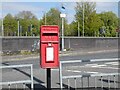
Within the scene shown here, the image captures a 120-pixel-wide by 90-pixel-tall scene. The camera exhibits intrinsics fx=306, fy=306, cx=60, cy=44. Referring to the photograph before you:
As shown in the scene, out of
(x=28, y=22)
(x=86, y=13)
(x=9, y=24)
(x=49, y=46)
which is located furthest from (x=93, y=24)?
A: (x=49, y=46)

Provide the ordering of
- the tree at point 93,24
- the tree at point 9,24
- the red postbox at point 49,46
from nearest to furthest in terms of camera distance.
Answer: the red postbox at point 49,46 → the tree at point 93,24 → the tree at point 9,24

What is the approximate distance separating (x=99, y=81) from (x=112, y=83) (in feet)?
1.79

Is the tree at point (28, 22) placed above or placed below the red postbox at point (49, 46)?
above

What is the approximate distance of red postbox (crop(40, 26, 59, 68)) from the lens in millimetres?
7457

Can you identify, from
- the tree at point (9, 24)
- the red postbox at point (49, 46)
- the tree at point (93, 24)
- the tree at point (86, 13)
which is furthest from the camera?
the tree at point (9, 24)

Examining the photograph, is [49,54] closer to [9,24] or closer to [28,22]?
[9,24]

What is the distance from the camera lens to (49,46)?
24.7 feet

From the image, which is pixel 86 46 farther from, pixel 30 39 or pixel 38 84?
pixel 38 84

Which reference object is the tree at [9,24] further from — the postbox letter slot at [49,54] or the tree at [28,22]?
the postbox letter slot at [49,54]

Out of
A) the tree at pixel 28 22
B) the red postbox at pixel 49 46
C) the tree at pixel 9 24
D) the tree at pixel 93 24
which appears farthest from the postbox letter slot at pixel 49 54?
the tree at pixel 28 22

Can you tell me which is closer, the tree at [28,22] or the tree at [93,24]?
the tree at [93,24]

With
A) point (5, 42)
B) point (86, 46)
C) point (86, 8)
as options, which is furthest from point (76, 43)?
point (86, 8)

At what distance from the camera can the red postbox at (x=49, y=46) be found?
746cm

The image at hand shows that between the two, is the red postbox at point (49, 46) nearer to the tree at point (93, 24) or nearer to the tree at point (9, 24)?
the tree at point (93, 24)
